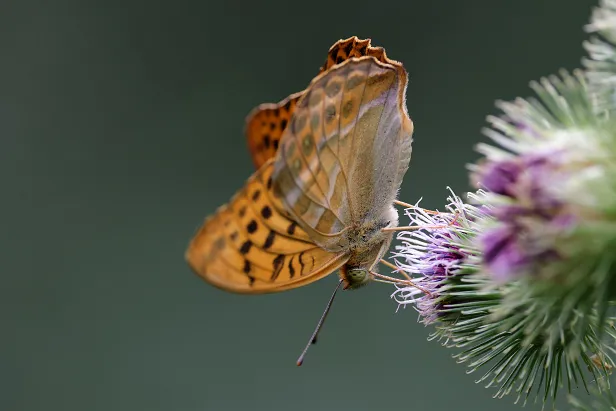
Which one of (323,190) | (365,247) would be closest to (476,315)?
(365,247)

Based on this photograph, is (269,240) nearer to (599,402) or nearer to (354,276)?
(354,276)

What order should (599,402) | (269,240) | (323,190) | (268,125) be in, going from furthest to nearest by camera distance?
(268,125)
(323,190)
(269,240)
(599,402)

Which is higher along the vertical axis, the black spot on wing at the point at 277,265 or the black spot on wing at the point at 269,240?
the black spot on wing at the point at 269,240

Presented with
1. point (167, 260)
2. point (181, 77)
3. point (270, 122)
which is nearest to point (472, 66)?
point (181, 77)

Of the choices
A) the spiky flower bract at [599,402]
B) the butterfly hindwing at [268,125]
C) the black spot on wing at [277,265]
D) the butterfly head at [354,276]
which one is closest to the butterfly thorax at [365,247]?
the butterfly head at [354,276]

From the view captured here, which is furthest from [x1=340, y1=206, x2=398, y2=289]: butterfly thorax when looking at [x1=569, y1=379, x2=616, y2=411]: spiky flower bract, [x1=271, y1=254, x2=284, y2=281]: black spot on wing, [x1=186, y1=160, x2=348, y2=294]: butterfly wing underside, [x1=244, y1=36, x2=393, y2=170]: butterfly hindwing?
[x1=569, y1=379, x2=616, y2=411]: spiky flower bract

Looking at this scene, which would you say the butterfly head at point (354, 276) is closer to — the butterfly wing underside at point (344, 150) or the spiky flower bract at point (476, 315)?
the butterfly wing underside at point (344, 150)

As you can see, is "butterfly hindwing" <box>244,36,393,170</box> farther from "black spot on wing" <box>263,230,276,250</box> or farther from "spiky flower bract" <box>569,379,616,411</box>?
"spiky flower bract" <box>569,379,616,411</box>

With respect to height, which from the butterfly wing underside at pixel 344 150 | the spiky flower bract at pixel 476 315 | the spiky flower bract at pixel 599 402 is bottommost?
the spiky flower bract at pixel 599 402

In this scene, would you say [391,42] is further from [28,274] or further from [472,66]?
[28,274]
